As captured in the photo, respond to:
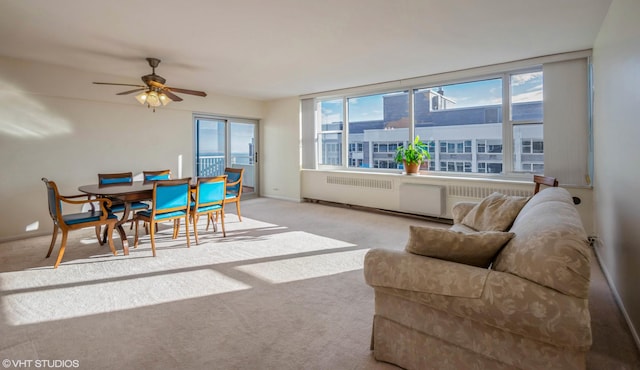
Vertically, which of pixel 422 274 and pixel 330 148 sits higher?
pixel 330 148

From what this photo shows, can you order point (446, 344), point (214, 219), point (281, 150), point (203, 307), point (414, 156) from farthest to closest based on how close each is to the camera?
point (281, 150)
point (414, 156)
point (214, 219)
point (203, 307)
point (446, 344)

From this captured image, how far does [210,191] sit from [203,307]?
2.08m

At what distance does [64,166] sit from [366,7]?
4.89 meters

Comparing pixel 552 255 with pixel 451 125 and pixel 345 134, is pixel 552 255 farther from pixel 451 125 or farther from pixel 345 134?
pixel 345 134

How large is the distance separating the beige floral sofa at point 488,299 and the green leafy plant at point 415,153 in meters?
3.90

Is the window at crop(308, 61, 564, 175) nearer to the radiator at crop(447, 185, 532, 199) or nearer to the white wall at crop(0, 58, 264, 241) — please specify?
the radiator at crop(447, 185, 532, 199)

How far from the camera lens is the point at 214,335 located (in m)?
2.10

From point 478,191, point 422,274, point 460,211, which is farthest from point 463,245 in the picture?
point 478,191

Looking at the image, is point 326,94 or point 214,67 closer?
point 214,67

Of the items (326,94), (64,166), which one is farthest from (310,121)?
(64,166)

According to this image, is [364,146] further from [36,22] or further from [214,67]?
[36,22]

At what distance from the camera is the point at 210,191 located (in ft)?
14.1

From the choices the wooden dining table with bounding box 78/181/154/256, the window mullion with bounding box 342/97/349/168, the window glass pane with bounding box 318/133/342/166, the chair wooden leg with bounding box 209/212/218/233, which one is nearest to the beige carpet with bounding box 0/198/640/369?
the wooden dining table with bounding box 78/181/154/256

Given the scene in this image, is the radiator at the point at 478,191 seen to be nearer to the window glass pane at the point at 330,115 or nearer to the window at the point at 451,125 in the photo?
the window at the point at 451,125
